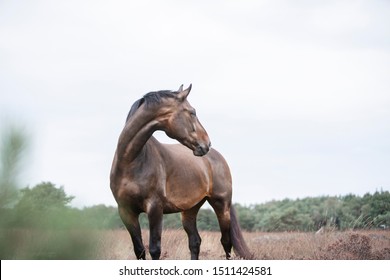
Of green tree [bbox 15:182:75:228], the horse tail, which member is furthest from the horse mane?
green tree [bbox 15:182:75:228]

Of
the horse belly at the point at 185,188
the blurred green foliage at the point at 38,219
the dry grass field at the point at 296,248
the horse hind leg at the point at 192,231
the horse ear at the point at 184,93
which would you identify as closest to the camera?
the blurred green foliage at the point at 38,219

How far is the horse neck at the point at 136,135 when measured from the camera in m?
6.72

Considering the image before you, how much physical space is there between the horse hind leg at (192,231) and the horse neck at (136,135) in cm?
181

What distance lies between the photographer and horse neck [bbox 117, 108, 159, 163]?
6.72 metres

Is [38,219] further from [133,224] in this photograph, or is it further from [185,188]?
[185,188]

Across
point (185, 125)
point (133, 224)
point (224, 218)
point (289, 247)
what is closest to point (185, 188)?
point (133, 224)

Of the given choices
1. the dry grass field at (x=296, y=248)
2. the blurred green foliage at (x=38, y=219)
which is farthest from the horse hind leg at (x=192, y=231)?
the blurred green foliage at (x=38, y=219)

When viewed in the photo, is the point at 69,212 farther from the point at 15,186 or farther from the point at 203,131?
the point at 203,131

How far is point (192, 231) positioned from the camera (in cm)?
832

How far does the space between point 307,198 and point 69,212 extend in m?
19.8

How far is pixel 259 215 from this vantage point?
21.1 m

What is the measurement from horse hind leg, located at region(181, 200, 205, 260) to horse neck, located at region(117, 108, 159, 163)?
5.93ft

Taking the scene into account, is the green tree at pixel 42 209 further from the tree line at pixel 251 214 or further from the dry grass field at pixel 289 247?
the dry grass field at pixel 289 247

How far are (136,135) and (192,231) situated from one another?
2.13m
